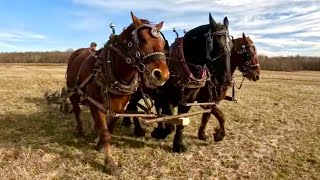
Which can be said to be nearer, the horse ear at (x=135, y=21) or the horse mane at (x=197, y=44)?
the horse ear at (x=135, y=21)

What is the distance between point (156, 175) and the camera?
5.88 m

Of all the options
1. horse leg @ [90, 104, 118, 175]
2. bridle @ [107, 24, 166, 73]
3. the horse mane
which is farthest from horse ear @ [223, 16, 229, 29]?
horse leg @ [90, 104, 118, 175]

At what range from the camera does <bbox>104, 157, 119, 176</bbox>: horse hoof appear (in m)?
5.65

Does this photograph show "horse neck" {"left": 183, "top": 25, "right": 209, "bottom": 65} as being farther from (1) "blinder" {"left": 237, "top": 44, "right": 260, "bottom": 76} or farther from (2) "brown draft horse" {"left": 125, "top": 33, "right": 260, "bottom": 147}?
(1) "blinder" {"left": 237, "top": 44, "right": 260, "bottom": 76}

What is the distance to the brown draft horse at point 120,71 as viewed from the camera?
4.93 meters

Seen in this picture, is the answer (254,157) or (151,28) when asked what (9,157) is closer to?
(151,28)

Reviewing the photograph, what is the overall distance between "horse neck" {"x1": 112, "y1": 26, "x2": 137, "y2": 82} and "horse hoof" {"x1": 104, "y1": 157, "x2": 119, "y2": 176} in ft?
4.15

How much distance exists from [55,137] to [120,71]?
2708 millimetres

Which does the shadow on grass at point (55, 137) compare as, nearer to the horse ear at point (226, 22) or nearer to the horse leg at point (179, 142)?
the horse leg at point (179, 142)

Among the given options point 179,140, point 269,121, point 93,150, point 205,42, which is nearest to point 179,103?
point 179,140

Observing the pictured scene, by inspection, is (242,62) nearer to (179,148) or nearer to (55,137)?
(179,148)

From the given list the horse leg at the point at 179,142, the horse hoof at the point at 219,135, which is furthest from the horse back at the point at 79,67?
the horse hoof at the point at 219,135

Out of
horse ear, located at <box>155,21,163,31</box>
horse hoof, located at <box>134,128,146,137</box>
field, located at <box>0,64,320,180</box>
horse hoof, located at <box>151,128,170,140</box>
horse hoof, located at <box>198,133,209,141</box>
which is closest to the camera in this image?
horse ear, located at <box>155,21,163,31</box>

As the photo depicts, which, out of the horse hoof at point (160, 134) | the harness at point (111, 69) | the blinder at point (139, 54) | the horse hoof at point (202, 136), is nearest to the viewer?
the blinder at point (139, 54)
